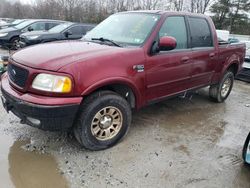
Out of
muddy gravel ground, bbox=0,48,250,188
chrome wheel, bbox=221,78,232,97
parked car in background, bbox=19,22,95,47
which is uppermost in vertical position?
parked car in background, bbox=19,22,95,47

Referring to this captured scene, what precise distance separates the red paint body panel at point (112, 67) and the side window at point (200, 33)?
6.1 inches

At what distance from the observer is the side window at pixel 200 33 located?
15.4ft

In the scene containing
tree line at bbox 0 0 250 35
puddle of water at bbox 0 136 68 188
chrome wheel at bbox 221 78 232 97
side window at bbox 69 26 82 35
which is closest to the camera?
puddle of water at bbox 0 136 68 188

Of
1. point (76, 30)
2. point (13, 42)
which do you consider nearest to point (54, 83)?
point (76, 30)

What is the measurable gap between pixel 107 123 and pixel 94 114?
1.00 feet

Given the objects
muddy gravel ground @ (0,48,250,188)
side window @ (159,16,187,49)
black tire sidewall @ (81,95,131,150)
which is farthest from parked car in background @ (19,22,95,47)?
black tire sidewall @ (81,95,131,150)

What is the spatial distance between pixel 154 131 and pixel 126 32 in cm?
164

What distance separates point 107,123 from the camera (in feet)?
11.6

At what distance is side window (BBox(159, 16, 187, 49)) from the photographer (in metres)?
4.11

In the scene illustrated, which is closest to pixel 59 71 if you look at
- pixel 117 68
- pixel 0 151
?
pixel 117 68

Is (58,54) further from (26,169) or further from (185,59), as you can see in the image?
(185,59)

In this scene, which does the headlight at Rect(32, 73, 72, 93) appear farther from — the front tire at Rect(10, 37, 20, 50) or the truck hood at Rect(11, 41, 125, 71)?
the front tire at Rect(10, 37, 20, 50)

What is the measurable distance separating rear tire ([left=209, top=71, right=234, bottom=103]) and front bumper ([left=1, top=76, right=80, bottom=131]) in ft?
12.6

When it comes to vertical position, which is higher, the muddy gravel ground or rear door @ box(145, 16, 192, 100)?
rear door @ box(145, 16, 192, 100)
